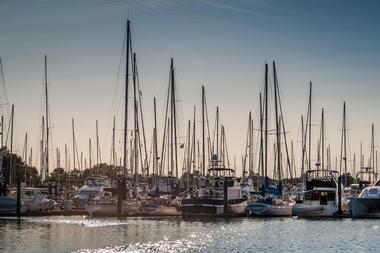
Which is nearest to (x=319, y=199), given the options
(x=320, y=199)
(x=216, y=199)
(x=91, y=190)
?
(x=320, y=199)

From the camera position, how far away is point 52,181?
11312 centimetres

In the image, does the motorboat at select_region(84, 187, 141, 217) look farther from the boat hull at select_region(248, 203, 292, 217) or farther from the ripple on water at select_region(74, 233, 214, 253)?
the ripple on water at select_region(74, 233, 214, 253)

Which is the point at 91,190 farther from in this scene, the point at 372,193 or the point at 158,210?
the point at 372,193

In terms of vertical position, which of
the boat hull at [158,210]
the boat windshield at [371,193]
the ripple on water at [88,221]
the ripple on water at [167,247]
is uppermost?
the boat windshield at [371,193]

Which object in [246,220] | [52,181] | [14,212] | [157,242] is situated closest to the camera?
[157,242]

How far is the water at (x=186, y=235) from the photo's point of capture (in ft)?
176

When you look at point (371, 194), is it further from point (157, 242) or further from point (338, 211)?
point (157, 242)

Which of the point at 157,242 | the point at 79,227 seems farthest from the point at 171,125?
the point at 157,242

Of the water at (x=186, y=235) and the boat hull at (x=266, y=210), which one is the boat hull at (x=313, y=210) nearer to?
the water at (x=186, y=235)

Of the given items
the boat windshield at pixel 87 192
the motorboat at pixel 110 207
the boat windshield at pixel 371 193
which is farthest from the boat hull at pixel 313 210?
the boat windshield at pixel 87 192

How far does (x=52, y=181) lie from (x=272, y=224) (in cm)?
4811

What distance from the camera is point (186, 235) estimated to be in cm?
6241

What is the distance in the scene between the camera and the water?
53.7 metres

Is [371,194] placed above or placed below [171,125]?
below
